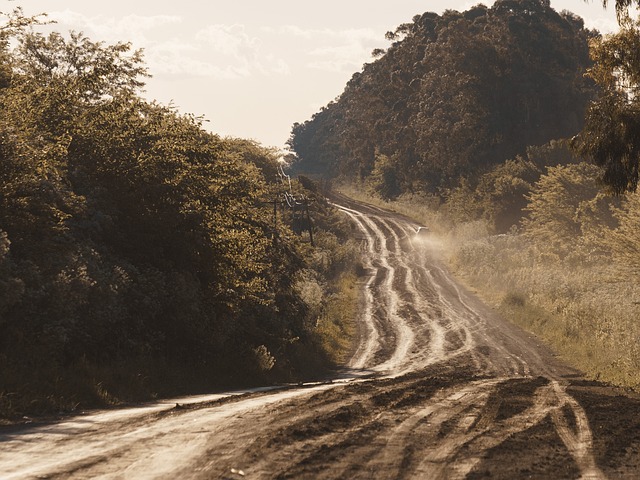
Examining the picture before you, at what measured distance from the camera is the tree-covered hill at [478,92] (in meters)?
69.1

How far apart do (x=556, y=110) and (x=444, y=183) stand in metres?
12.6

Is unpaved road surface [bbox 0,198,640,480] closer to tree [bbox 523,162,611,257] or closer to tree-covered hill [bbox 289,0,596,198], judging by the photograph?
tree [bbox 523,162,611,257]

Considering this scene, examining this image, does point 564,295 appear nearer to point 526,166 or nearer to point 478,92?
point 526,166

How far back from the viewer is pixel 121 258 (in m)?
16.5

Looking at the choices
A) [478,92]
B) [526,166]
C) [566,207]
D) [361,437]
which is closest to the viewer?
[361,437]

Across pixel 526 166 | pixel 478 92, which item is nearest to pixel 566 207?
pixel 526 166

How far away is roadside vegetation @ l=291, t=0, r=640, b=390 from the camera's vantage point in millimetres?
12747

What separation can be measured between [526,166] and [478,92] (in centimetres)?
944

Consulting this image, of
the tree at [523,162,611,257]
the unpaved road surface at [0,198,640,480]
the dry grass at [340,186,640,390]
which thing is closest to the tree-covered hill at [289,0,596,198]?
the dry grass at [340,186,640,390]

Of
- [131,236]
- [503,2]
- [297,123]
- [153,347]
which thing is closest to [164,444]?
[153,347]

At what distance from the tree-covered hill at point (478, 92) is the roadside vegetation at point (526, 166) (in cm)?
15

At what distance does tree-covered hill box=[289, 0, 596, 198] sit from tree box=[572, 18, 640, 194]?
57.3m

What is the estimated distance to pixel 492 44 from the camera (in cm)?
7038

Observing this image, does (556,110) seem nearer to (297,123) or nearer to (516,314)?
(516,314)
